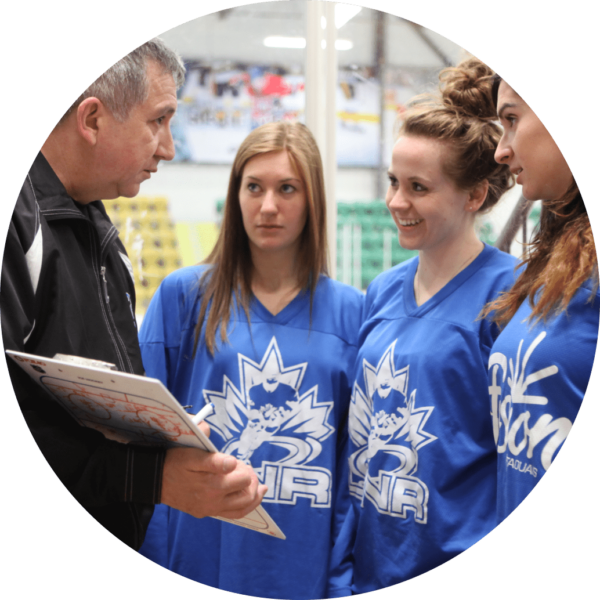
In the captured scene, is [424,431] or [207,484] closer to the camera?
[207,484]

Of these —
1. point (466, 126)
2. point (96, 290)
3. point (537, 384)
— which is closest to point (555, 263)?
point (537, 384)

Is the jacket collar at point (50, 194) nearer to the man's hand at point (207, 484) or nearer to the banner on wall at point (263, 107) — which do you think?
the man's hand at point (207, 484)

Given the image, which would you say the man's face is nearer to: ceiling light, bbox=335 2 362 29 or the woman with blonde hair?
the woman with blonde hair

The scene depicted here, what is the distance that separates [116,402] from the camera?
57cm

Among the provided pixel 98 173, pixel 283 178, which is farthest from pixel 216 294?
pixel 98 173

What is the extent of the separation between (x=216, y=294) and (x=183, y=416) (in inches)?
20.5

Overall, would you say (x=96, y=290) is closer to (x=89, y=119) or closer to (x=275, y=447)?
(x=89, y=119)

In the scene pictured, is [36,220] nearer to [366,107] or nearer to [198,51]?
[198,51]

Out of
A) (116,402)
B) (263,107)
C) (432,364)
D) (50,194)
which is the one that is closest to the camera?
(116,402)

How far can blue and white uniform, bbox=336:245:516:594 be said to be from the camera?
0.85 m

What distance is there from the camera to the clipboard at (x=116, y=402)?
0.52 metres

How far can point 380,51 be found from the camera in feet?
3.65

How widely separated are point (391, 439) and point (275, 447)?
0.20 m

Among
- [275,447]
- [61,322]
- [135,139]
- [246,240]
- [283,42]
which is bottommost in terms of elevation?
[275,447]
